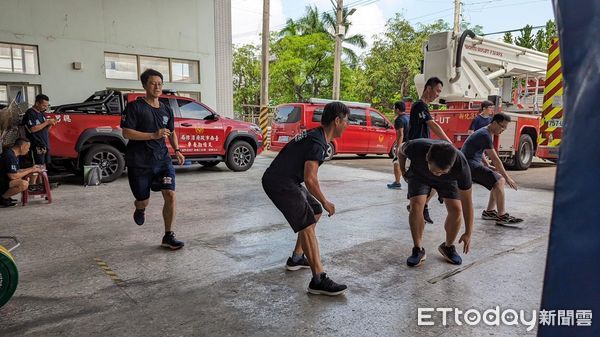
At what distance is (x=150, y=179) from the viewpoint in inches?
166

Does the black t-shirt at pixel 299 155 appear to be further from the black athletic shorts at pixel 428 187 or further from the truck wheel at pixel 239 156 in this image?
the truck wheel at pixel 239 156

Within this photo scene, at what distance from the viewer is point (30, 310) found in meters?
2.93

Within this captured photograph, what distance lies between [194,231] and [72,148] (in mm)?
4323

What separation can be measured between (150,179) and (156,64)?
31.2ft

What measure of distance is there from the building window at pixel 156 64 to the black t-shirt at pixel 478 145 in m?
9.98

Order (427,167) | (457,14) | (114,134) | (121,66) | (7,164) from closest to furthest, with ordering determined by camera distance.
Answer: (427,167), (7,164), (114,134), (121,66), (457,14)

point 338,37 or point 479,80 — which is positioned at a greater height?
point 338,37

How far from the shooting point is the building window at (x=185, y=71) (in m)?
13.1

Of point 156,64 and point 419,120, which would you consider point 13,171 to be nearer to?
point 419,120

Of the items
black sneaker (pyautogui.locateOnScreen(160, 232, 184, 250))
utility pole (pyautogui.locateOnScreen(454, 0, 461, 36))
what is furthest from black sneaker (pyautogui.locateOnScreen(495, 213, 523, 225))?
utility pole (pyautogui.locateOnScreen(454, 0, 461, 36))

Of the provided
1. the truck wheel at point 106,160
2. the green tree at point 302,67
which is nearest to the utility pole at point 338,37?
the truck wheel at point 106,160

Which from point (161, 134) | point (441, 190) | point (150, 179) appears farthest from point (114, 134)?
point (441, 190)

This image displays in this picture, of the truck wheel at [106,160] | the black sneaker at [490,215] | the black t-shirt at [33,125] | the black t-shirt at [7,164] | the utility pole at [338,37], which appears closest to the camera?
the black t-shirt at [7,164]

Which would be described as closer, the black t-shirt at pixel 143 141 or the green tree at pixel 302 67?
the black t-shirt at pixel 143 141
